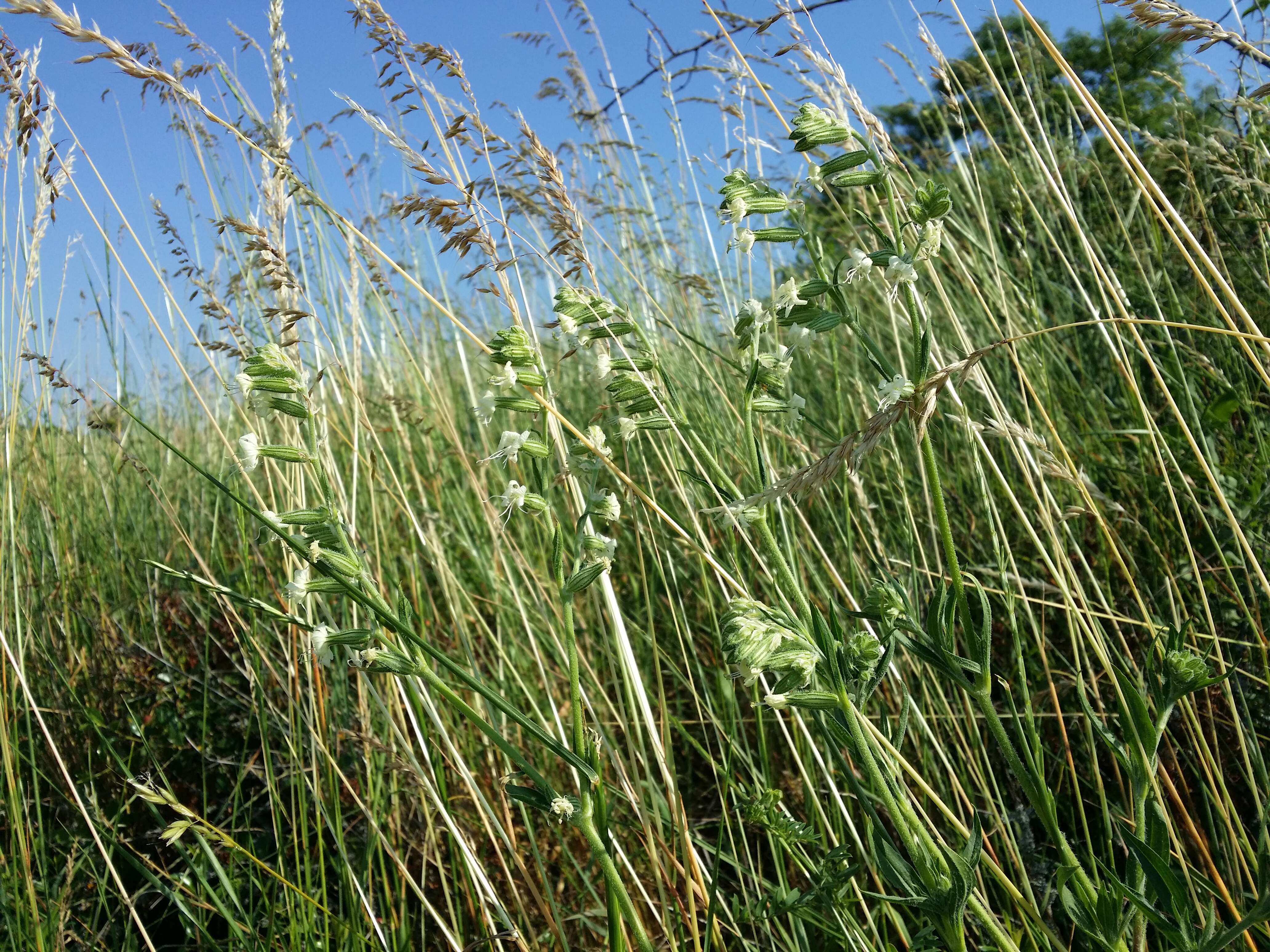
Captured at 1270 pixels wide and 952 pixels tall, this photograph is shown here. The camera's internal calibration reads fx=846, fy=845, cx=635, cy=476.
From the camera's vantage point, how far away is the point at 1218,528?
1.72 meters

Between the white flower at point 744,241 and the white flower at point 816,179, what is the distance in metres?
0.11

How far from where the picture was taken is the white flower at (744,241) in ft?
4.04

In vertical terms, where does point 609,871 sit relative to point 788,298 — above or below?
below

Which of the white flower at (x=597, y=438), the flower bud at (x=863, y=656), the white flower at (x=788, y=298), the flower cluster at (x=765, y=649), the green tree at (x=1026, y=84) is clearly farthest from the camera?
the green tree at (x=1026, y=84)

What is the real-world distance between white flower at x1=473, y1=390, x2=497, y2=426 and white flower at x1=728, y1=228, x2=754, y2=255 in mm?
418

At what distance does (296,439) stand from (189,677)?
32.8 inches

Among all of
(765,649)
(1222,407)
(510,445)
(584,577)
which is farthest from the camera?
(1222,407)

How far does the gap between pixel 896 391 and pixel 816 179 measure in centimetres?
34

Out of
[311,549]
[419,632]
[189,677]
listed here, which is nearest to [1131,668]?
[419,632]

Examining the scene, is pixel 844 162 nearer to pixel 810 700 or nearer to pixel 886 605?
pixel 886 605

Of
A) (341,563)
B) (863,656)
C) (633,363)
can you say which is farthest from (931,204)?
(341,563)

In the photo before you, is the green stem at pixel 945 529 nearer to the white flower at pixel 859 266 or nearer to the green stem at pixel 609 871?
the white flower at pixel 859 266

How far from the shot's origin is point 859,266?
112cm

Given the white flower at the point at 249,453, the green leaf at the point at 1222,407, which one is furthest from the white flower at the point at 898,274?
the green leaf at the point at 1222,407
